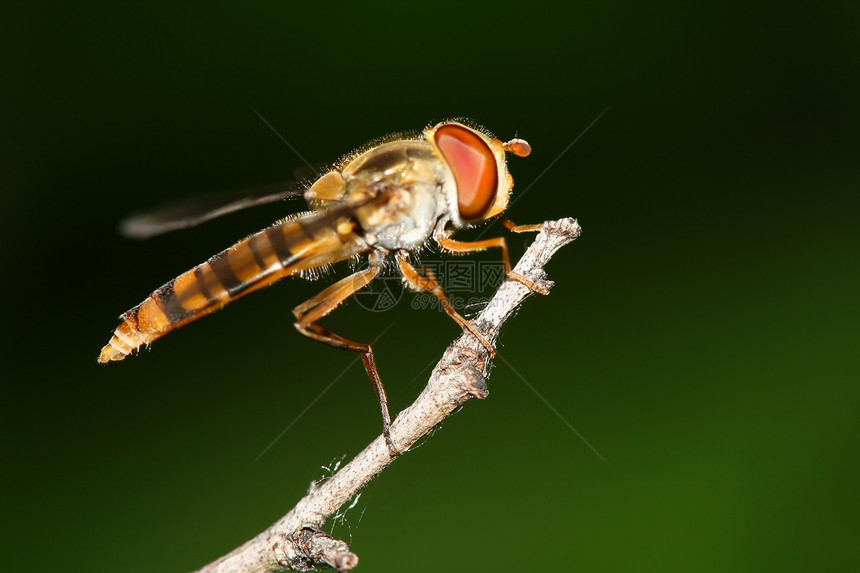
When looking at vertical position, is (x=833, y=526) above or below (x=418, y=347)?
below

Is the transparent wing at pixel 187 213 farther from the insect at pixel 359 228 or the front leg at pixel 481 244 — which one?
the front leg at pixel 481 244

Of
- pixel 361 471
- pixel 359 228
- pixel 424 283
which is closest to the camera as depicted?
pixel 361 471

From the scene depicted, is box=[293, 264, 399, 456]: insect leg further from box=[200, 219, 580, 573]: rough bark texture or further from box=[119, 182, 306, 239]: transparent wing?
box=[200, 219, 580, 573]: rough bark texture

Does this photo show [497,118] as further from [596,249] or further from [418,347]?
[418,347]

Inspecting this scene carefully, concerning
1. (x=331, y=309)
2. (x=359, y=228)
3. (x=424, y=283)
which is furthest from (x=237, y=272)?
(x=424, y=283)

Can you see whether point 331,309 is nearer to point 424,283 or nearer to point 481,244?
point 424,283

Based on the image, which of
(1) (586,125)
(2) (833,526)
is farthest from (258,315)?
(2) (833,526)

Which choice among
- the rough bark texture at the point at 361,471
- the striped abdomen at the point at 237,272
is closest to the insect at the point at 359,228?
the striped abdomen at the point at 237,272

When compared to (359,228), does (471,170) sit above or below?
below
